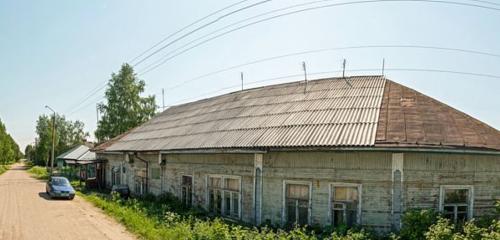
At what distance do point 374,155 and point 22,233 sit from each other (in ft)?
34.7

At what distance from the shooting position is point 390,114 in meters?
11.7

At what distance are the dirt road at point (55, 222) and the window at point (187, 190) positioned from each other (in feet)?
9.17

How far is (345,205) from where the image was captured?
10.7 meters

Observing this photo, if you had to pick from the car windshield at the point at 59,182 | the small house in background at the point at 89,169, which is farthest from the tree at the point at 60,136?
the car windshield at the point at 59,182

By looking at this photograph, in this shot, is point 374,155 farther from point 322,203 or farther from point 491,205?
point 491,205

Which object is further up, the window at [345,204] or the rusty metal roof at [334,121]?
the rusty metal roof at [334,121]

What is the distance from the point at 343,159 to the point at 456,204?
3092 mm

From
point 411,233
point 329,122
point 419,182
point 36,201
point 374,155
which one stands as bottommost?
point 36,201

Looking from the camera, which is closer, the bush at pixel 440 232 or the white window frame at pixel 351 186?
the bush at pixel 440 232

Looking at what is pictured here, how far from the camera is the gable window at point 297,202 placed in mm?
11352

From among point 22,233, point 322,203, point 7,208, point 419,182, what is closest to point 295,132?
point 322,203

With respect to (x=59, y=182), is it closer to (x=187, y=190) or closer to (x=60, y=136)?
(x=187, y=190)

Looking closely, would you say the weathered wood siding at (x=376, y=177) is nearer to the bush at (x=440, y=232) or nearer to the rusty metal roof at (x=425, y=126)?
the rusty metal roof at (x=425, y=126)

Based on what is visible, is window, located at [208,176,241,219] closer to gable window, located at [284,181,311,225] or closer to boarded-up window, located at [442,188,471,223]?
gable window, located at [284,181,311,225]
